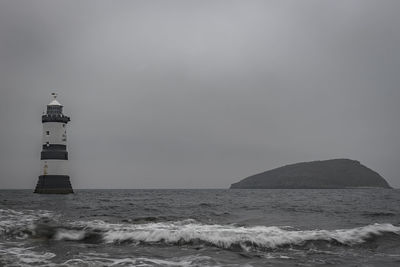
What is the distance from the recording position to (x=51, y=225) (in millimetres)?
20359

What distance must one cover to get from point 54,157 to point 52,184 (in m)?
3.70

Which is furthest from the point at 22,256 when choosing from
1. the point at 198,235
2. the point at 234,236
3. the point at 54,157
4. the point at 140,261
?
the point at 54,157

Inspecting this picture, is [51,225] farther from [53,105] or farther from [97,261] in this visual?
[53,105]

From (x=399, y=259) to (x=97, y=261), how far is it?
390 inches

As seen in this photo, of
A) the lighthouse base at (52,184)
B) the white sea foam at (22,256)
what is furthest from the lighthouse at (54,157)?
the white sea foam at (22,256)

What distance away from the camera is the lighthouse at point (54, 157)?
54.4m

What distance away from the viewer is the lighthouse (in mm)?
54406

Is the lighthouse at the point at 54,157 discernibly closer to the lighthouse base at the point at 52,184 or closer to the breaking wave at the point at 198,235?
the lighthouse base at the point at 52,184

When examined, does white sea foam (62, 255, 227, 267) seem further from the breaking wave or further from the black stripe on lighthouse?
the black stripe on lighthouse

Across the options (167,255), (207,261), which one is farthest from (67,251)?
(207,261)

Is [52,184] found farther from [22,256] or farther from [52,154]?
[22,256]

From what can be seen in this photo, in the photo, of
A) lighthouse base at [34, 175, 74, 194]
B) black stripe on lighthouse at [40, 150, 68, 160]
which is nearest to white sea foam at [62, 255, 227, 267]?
black stripe on lighthouse at [40, 150, 68, 160]

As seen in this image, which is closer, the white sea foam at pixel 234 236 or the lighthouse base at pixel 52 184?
the white sea foam at pixel 234 236

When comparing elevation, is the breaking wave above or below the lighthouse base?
below
